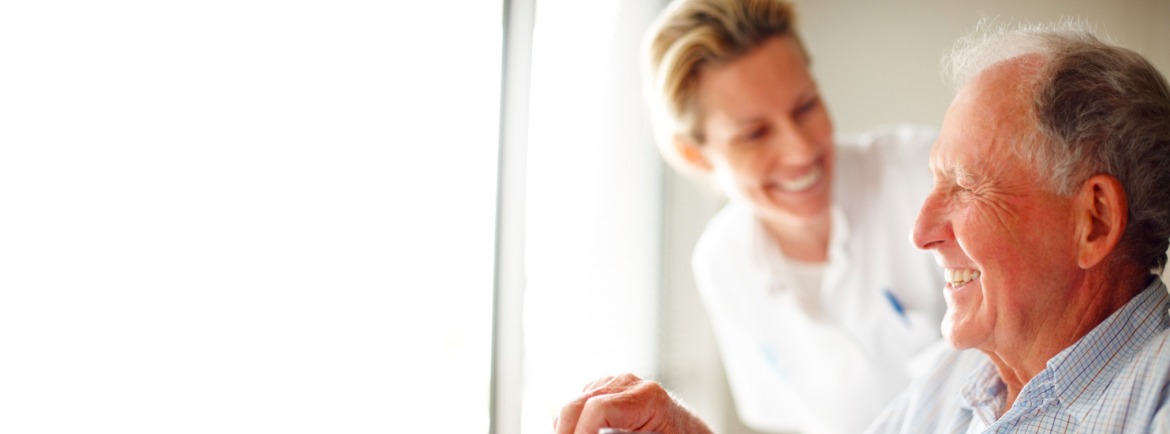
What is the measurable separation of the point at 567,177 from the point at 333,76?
0.73 m

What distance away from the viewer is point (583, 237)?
1.80 metres

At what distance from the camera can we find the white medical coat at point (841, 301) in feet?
5.24

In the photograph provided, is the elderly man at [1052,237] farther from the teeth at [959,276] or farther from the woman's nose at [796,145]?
the woman's nose at [796,145]

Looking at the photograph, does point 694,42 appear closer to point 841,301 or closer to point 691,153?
point 691,153

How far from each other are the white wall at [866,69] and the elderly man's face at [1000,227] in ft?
2.06

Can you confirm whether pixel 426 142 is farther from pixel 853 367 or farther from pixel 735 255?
pixel 853 367

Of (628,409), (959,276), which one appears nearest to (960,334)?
(959,276)

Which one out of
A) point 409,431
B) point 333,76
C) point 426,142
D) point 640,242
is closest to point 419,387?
point 409,431

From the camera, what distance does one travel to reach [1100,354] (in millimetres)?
849

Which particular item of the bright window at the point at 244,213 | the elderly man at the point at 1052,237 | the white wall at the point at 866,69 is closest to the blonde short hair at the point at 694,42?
the white wall at the point at 866,69

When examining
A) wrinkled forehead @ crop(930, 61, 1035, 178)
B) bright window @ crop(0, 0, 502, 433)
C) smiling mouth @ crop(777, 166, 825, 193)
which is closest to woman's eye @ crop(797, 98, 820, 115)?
smiling mouth @ crop(777, 166, 825, 193)

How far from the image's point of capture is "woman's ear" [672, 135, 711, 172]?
171cm

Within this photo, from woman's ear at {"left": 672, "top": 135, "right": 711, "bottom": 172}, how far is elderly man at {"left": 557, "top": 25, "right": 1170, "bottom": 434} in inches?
30.1

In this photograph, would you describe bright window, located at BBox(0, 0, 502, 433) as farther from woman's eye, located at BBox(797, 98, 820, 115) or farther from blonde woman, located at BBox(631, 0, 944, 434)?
woman's eye, located at BBox(797, 98, 820, 115)
